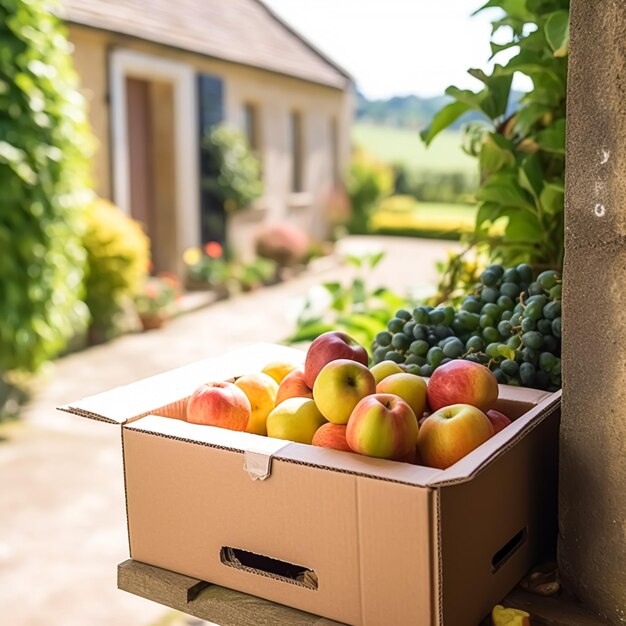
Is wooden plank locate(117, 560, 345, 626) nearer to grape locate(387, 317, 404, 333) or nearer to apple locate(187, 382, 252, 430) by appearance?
apple locate(187, 382, 252, 430)

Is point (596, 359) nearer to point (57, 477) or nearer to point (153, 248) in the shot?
point (57, 477)

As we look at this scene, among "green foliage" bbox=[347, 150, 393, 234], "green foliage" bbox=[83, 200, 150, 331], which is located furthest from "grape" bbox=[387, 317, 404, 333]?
"green foliage" bbox=[347, 150, 393, 234]

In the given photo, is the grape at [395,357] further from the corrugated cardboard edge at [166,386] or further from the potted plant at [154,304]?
the potted plant at [154,304]

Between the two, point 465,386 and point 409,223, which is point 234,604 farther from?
point 409,223

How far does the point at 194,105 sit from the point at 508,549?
1085 cm

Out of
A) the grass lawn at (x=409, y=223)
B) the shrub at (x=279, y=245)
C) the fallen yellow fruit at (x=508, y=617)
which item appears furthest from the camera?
the grass lawn at (x=409, y=223)

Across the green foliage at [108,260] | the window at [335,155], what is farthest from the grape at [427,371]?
the window at [335,155]

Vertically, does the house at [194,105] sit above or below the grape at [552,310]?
above

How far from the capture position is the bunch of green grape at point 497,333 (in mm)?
1670

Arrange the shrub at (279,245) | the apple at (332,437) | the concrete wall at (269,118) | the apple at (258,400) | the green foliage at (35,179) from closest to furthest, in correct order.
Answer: the apple at (332,437)
the apple at (258,400)
the green foliage at (35,179)
the concrete wall at (269,118)
the shrub at (279,245)

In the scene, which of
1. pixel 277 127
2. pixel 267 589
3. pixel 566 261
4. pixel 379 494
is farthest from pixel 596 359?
pixel 277 127

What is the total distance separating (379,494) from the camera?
3.97 feet

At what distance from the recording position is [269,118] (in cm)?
1388

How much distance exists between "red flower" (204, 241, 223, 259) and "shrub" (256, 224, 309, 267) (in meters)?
1.58
